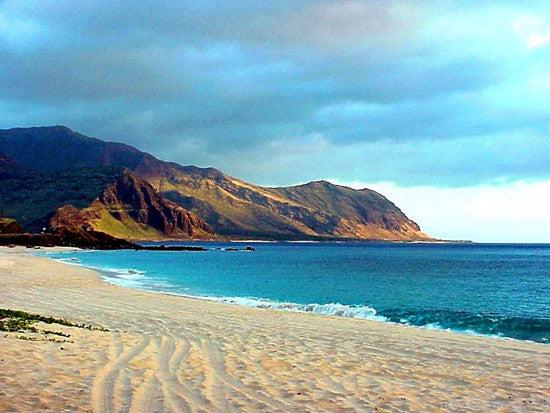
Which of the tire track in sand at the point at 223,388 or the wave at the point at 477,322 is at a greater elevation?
the tire track in sand at the point at 223,388

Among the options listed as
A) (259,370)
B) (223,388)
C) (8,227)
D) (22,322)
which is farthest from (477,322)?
(8,227)

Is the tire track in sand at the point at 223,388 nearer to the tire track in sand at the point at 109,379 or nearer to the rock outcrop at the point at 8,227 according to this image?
the tire track in sand at the point at 109,379

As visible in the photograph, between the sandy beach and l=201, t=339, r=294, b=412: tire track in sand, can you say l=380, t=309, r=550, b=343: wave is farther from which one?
l=201, t=339, r=294, b=412: tire track in sand

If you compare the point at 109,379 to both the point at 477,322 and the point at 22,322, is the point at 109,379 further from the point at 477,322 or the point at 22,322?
the point at 477,322

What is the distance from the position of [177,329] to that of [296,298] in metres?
23.5

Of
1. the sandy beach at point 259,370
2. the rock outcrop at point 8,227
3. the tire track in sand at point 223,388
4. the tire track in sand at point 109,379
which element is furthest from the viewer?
the rock outcrop at point 8,227

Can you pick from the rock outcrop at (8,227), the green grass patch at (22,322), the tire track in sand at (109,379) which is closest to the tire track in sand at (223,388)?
the tire track in sand at (109,379)

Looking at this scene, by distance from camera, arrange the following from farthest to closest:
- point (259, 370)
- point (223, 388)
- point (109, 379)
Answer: point (259, 370) < point (109, 379) < point (223, 388)

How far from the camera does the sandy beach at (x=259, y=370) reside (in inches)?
355

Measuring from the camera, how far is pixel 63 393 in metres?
8.91

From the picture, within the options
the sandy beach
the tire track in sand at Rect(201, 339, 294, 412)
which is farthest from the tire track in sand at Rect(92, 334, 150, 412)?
the tire track in sand at Rect(201, 339, 294, 412)

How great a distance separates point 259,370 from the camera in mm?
11820

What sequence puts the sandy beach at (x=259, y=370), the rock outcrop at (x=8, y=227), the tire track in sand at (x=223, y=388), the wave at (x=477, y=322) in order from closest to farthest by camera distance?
the tire track in sand at (x=223, y=388), the sandy beach at (x=259, y=370), the wave at (x=477, y=322), the rock outcrop at (x=8, y=227)

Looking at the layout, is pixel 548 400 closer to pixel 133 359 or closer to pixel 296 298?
→ pixel 133 359
